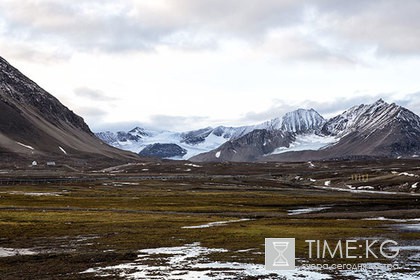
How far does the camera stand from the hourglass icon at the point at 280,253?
42312 millimetres

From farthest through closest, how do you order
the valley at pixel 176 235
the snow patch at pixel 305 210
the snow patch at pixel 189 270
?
the snow patch at pixel 305 210
the valley at pixel 176 235
the snow patch at pixel 189 270

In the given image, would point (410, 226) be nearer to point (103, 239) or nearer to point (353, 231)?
point (353, 231)

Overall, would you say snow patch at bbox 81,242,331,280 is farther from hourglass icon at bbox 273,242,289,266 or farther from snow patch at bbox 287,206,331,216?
snow patch at bbox 287,206,331,216

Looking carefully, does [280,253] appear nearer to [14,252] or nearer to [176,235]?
[176,235]

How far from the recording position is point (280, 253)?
149 feet

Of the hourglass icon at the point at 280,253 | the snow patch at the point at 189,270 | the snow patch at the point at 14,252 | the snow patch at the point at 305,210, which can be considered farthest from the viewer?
the snow patch at the point at 305,210

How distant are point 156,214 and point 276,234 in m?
32.2

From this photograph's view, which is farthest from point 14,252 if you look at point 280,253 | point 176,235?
point 280,253

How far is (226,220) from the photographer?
78000 mm

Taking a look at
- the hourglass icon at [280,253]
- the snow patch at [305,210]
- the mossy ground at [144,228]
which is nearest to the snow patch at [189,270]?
the hourglass icon at [280,253]

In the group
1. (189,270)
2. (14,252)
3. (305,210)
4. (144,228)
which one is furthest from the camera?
(305,210)

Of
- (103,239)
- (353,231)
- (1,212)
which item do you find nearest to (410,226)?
(353,231)

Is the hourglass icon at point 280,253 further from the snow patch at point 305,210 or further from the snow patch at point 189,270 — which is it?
the snow patch at point 305,210

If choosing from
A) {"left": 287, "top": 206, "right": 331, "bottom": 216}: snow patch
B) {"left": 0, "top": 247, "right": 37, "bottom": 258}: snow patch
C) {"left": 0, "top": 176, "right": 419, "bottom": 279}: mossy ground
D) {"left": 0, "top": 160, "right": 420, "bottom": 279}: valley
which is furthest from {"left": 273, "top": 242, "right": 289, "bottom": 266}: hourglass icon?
{"left": 287, "top": 206, "right": 331, "bottom": 216}: snow patch
